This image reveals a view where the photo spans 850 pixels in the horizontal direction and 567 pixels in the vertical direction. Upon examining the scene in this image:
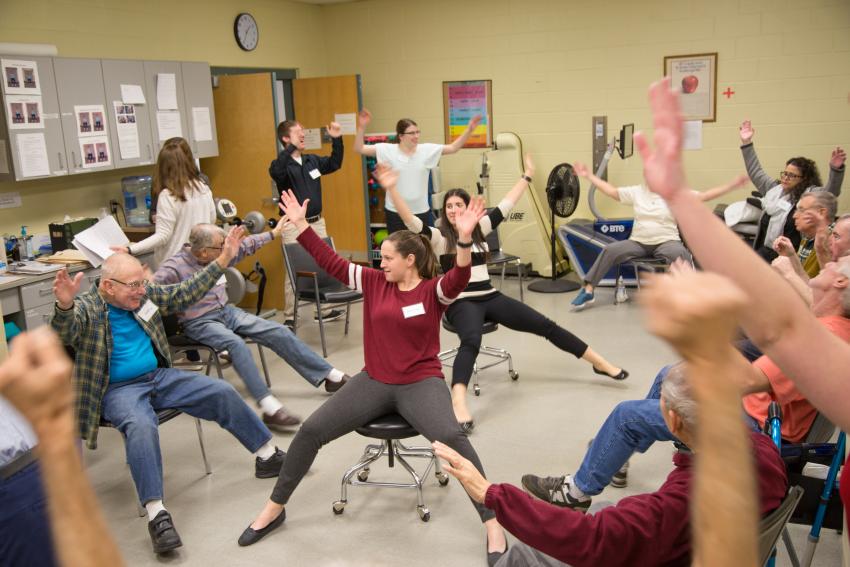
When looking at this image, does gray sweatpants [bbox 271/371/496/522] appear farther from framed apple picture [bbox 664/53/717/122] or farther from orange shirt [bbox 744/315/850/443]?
framed apple picture [bbox 664/53/717/122]

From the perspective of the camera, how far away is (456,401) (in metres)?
4.18

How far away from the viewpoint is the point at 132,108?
18.7 ft

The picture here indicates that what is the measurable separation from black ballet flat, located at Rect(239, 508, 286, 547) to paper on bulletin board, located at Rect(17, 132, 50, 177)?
307cm

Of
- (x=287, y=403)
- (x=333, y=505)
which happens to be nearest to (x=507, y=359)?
(x=287, y=403)

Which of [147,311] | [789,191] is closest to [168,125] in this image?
[147,311]

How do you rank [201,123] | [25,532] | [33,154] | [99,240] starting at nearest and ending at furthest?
[25,532], [33,154], [99,240], [201,123]

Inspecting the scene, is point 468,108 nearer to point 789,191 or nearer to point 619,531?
point 789,191

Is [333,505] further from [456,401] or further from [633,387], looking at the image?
[633,387]

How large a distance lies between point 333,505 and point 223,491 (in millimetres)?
590

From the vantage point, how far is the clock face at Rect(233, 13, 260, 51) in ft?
23.2

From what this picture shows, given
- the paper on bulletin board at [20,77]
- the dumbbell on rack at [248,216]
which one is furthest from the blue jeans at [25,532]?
the dumbbell on rack at [248,216]

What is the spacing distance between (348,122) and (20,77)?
308 centimetres

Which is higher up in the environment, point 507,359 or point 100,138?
point 100,138

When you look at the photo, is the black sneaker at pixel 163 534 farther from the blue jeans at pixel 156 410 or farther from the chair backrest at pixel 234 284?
the chair backrest at pixel 234 284
